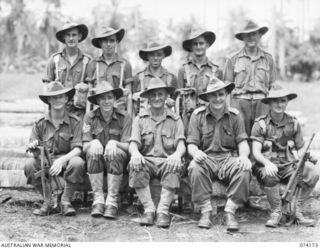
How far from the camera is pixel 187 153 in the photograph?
18.7 feet

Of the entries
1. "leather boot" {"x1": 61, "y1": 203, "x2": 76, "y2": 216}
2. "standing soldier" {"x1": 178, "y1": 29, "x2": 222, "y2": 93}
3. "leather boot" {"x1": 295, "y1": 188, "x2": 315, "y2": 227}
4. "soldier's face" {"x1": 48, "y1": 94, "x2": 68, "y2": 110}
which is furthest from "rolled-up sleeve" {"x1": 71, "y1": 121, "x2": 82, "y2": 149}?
"leather boot" {"x1": 295, "y1": 188, "x2": 315, "y2": 227}

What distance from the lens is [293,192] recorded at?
5.21 m

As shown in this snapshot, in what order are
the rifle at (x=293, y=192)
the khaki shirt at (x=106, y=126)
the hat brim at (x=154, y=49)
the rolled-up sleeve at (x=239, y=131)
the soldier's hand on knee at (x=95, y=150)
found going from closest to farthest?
the rifle at (x=293, y=192), the soldier's hand on knee at (x=95, y=150), the rolled-up sleeve at (x=239, y=131), the khaki shirt at (x=106, y=126), the hat brim at (x=154, y=49)

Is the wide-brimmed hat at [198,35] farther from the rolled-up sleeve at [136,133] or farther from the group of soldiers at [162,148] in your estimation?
the rolled-up sleeve at [136,133]

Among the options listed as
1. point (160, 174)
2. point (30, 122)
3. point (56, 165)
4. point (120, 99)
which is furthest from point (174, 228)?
point (30, 122)

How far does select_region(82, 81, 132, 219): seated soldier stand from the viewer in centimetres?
539

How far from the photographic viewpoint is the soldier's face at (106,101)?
5.70m

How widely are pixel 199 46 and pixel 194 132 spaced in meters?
1.41

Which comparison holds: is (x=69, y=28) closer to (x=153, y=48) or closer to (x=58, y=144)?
(x=153, y=48)

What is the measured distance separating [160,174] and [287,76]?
111 ft

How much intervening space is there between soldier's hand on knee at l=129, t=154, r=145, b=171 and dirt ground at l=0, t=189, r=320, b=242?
617 millimetres

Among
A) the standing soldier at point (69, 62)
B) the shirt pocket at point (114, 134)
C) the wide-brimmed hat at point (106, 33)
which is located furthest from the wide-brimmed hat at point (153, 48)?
the shirt pocket at point (114, 134)

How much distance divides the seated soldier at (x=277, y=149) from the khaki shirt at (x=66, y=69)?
8.32ft

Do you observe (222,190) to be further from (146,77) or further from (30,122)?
(30,122)
